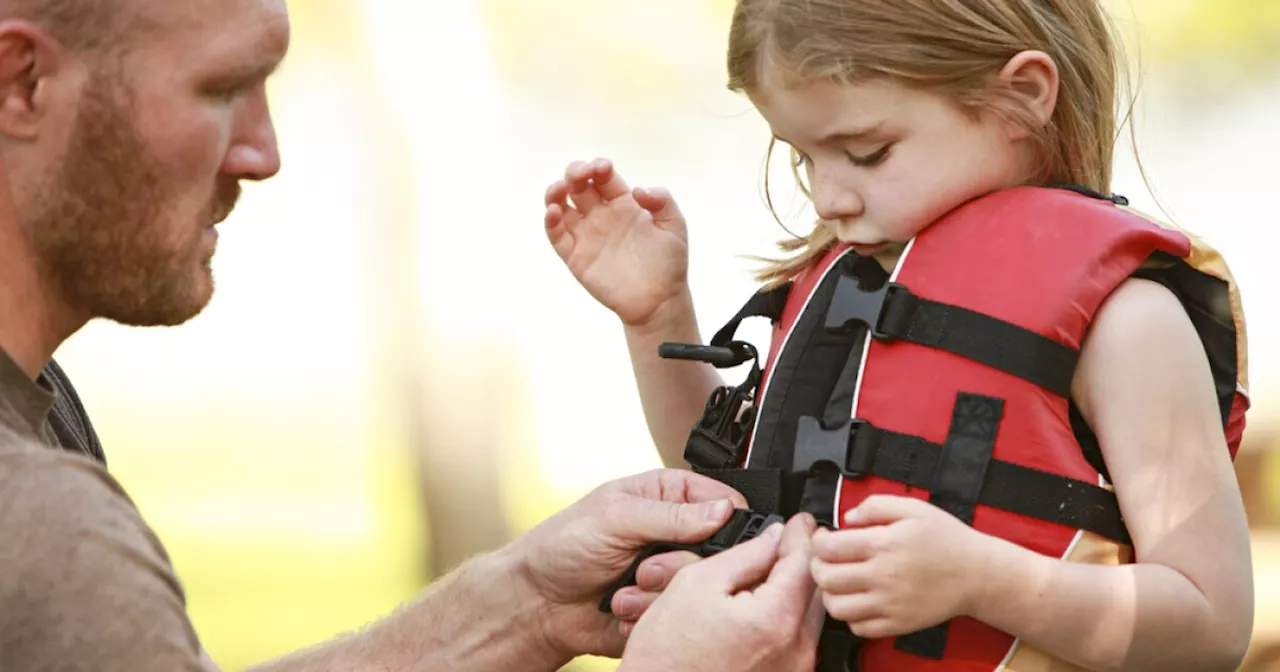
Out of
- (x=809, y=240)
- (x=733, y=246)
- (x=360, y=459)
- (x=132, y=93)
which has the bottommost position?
(x=360, y=459)

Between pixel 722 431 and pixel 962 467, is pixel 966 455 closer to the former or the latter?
pixel 962 467

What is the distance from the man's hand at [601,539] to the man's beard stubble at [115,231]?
0.79 meters

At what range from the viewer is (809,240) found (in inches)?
112

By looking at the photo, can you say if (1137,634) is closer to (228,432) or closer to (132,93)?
(132,93)

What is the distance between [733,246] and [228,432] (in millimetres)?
3349

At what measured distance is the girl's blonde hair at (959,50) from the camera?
2377 mm

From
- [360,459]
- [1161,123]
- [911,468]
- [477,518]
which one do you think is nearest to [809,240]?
[911,468]

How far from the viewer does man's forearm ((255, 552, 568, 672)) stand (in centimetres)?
295

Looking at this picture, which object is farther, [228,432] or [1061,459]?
[228,432]

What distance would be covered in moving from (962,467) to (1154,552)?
0.30 m

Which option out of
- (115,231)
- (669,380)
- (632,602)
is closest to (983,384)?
(632,602)

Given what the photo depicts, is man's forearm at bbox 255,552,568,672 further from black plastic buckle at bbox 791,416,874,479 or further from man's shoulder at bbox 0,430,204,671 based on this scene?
man's shoulder at bbox 0,430,204,671

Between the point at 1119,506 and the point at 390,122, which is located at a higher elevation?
the point at 390,122

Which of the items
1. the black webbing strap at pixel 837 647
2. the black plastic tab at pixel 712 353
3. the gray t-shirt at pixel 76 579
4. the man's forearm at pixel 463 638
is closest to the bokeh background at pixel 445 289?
the man's forearm at pixel 463 638
